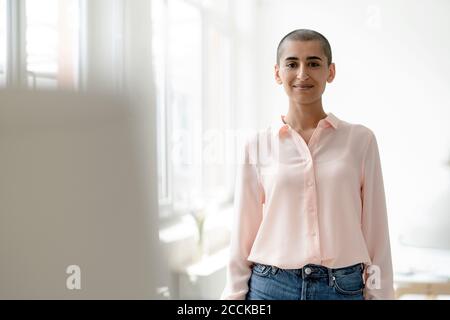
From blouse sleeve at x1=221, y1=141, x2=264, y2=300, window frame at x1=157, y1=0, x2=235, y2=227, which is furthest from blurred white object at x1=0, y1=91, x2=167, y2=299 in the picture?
blouse sleeve at x1=221, y1=141, x2=264, y2=300

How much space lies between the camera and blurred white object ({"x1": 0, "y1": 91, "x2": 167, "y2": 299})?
3.08 ft

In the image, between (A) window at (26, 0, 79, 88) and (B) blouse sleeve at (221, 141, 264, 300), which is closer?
(B) blouse sleeve at (221, 141, 264, 300)

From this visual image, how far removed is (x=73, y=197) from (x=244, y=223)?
398 mm

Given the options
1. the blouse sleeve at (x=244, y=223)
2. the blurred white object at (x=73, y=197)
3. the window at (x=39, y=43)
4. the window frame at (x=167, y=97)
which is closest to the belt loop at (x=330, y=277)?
the blouse sleeve at (x=244, y=223)

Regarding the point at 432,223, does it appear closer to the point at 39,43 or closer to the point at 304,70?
the point at 304,70

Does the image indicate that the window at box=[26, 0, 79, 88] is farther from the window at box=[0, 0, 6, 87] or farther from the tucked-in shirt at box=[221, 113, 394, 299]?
the tucked-in shirt at box=[221, 113, 394, 299]

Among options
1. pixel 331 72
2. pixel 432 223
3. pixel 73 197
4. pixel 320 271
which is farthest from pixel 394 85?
pixel 73 197

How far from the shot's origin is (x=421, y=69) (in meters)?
0.86

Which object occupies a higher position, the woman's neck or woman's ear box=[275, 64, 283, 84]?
woman's ear box=[275, 64, 283, 84]

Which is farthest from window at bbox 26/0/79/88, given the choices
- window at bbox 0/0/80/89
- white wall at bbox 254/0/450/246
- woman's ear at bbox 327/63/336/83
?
woman's ear at bbox 327/63/336/83

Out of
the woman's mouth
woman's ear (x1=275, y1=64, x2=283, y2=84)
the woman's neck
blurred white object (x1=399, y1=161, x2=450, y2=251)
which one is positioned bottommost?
blurred white object (x1=399, y1=161, x2=450, y2=251)

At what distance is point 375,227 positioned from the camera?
0.77 meters
